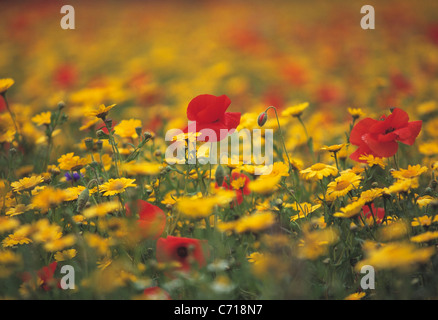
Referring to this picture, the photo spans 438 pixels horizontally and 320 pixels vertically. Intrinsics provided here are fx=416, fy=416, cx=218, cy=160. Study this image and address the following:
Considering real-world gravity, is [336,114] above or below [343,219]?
above

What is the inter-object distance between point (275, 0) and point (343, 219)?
7.41m

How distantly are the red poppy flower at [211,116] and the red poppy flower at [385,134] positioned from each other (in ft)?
1.21

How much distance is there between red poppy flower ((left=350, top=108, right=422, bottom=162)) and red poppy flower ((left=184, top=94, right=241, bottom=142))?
1.21ft

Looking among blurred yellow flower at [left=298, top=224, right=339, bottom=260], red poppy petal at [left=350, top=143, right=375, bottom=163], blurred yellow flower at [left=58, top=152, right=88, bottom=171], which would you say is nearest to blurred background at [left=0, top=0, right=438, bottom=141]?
blurred yellow flower at [left=58, top=152, right=88, bottom=171]

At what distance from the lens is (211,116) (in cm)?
116

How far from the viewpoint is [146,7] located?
24.6 feet

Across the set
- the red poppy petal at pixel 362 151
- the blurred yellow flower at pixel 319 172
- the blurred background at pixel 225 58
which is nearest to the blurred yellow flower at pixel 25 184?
the blurred background at pixel 225 58

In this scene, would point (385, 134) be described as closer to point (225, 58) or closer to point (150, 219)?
point (150, 219)

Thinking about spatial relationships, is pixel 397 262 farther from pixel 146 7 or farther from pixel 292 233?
pixel 146 7

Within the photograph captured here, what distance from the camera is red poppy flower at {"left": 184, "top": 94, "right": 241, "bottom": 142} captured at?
44.7 inches
